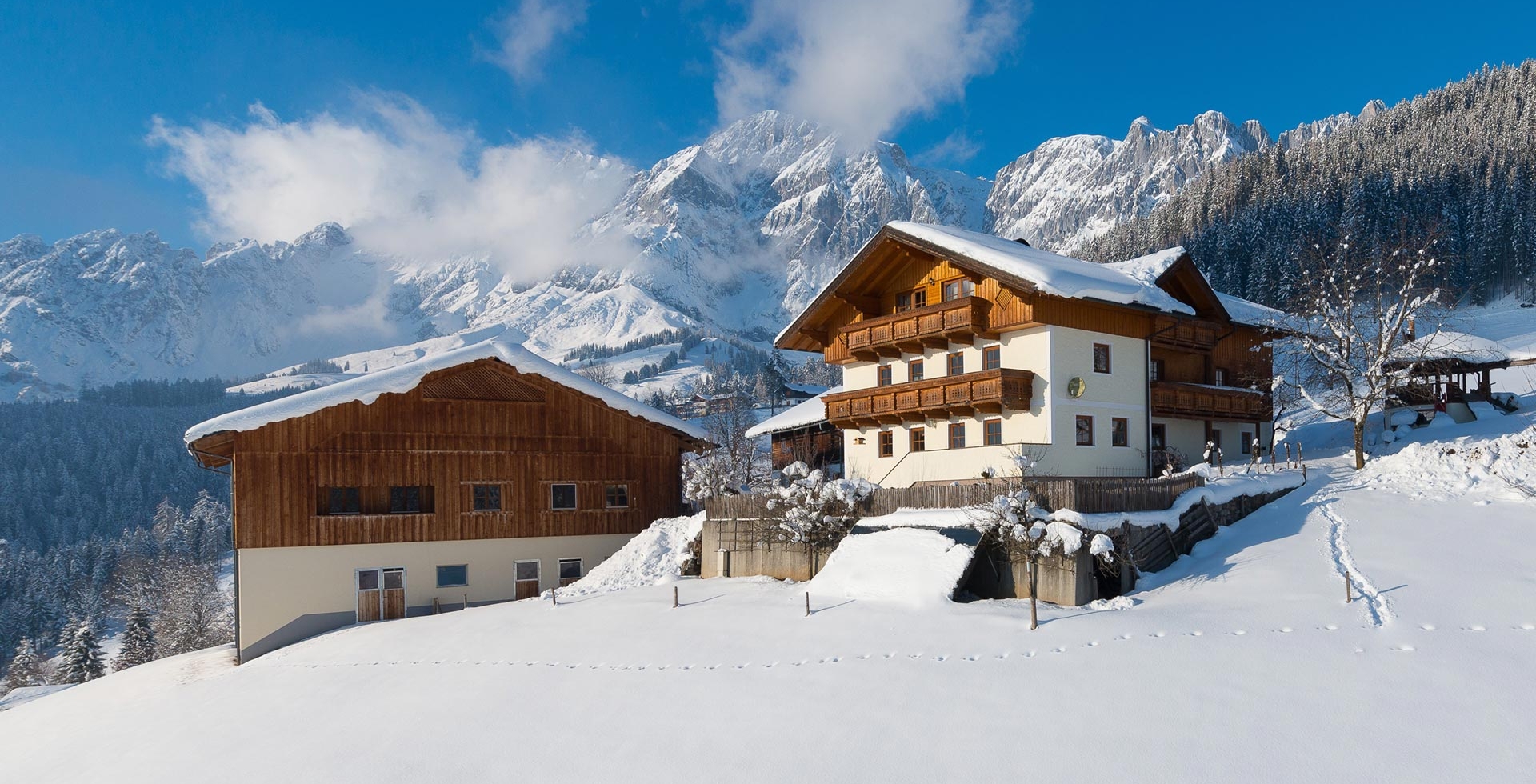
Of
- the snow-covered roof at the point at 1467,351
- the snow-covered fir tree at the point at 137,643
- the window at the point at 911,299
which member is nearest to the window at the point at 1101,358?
the window at the point at 911,299

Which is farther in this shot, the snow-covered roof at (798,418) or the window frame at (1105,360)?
the snow-covered roof at (798,418)

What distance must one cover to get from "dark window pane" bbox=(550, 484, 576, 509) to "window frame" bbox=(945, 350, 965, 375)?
14.7 metres

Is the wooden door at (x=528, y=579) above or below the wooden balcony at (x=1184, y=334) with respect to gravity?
below

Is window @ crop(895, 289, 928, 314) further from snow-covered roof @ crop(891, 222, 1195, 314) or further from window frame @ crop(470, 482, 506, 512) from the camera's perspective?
window frame @ crop(470, 482, 506, 512)

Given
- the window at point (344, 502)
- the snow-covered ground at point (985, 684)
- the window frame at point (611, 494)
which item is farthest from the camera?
the window frame at point (611, 494)

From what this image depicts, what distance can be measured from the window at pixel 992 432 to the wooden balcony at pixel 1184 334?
6.51 meters

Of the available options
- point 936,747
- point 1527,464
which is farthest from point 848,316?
point 936,747

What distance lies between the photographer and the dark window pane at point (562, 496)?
36.8m

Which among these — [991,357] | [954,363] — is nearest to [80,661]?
[954,363]

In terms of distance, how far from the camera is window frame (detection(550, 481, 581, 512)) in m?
36.8

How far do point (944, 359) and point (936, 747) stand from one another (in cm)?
2232

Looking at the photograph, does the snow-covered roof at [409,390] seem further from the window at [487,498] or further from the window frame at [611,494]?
the window at [487,498]

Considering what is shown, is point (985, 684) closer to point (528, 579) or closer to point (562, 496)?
point (528, 579)

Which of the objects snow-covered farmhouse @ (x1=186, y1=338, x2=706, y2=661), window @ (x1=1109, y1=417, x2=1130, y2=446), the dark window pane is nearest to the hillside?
window @ (x1=1109, y1=417, x2=1130, y2=446)
